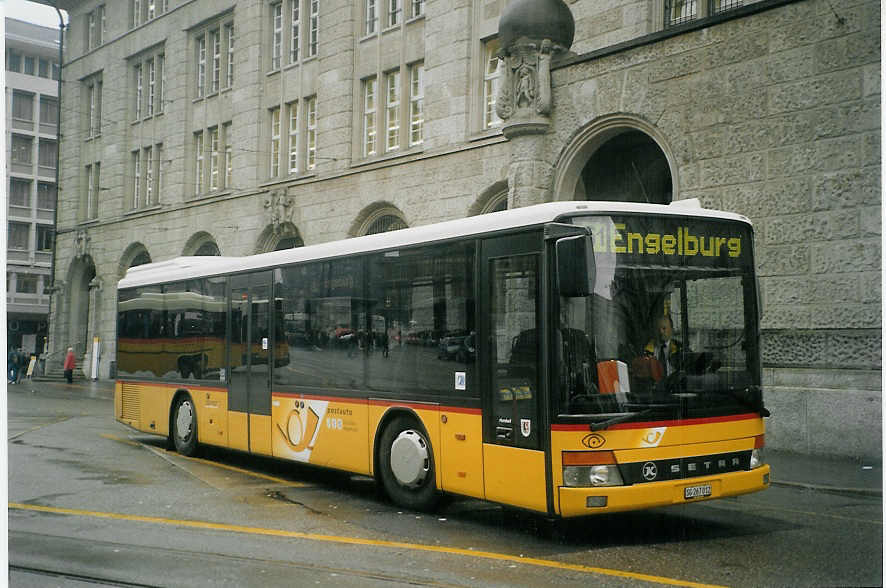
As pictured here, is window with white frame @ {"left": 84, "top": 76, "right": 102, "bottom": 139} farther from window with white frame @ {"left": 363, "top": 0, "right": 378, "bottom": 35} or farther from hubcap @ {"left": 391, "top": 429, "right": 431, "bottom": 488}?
hubcap @ {"left": 391, "top": 429, "right": 431, "bottom": 488}

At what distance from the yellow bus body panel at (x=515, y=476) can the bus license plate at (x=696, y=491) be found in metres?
1.12

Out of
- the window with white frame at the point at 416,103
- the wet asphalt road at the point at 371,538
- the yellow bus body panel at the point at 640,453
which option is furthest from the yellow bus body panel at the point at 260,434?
the window with white frame at the point at 416,103

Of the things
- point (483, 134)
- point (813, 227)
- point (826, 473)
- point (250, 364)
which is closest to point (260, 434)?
point (250, 364)

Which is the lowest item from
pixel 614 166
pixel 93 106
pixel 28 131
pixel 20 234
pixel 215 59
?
pixel 20 234

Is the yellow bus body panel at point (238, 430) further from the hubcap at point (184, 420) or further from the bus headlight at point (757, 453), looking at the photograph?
the bus headlight at point (757, 453)

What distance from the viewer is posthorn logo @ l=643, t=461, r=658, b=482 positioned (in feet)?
26.4

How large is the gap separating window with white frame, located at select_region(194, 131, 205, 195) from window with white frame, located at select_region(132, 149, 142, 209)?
12.3 ft

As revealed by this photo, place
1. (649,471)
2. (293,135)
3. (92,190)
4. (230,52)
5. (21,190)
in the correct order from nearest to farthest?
(649,471) < (21,190) < (293,135) < (230,52) < (92,190)

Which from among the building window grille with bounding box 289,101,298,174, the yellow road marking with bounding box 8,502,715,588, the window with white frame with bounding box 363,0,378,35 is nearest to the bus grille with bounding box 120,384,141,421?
the yellow road marking with bounding box 8,502,715,588

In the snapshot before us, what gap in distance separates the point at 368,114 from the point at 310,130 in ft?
9.60

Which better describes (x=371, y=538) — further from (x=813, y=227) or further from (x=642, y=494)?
(x=813, y=227)

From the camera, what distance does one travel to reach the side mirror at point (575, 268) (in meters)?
7.79

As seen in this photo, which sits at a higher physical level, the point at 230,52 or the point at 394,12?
the point at 230,52

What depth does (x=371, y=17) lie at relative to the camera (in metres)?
28.2
